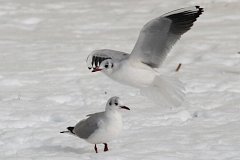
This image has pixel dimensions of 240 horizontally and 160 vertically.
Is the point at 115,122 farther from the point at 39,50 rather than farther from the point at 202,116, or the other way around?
the point at 39,50

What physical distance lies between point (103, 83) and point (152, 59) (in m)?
2.42

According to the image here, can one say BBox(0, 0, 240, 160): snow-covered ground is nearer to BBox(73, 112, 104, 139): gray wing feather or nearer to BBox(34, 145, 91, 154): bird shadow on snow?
BBox(34, 145, 91, 154): bird shadow on snow

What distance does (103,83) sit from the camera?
28.3 ft

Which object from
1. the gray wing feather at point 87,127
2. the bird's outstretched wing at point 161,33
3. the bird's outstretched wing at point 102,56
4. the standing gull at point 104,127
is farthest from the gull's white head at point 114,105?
the bird's outstretched wing at point 161,33

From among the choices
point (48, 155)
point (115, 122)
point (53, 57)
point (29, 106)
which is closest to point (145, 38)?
point (115, 122)

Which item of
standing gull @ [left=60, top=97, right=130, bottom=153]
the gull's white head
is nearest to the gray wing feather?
standing gull @ [left=60, top=97, right=130, bottom=153]

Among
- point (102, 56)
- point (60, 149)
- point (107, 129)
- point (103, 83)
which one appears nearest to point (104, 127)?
point (107, 129)

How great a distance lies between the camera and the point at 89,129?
5.68 metres

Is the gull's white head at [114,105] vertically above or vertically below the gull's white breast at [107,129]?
above

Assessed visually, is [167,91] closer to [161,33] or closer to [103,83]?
[161,33]

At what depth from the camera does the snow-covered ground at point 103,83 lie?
5934 millimetres

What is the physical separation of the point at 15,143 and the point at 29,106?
1.47m

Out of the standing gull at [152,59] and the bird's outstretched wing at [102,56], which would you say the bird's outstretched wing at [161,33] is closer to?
the standing gull at [152,59]

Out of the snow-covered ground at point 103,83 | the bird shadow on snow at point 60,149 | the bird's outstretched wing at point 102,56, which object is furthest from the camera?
the bird's outstretched wing at point 102,56
